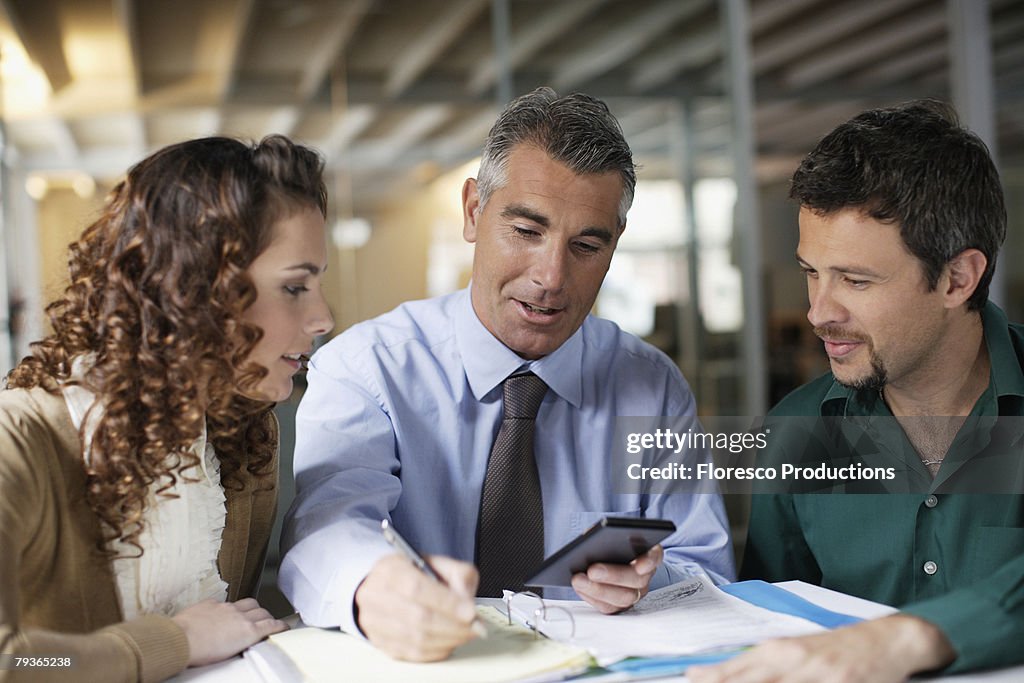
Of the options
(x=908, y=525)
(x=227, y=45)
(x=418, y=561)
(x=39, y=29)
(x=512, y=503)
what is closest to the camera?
(x=418, y=561)

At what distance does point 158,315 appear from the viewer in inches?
44.0

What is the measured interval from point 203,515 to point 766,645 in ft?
2.36

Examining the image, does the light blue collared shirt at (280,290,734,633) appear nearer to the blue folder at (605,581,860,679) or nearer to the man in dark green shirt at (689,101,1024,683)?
the blue folder at (605,581,860,679)

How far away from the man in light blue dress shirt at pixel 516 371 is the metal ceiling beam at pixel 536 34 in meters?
2.73

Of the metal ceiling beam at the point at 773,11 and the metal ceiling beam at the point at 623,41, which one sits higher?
the metal ceiling beam at the point at 773,11

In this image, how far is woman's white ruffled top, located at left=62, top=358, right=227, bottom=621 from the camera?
1.14 meters

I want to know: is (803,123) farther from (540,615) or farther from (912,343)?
(540,615)

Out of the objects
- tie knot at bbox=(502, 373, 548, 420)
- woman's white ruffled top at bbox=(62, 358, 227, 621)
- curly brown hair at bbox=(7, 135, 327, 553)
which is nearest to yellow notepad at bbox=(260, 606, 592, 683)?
woman's white ruffled top at bbox=(62, 358, 227, 621)

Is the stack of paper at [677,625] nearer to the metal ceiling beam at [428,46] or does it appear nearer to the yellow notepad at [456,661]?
the yellow notepad at [456,661]

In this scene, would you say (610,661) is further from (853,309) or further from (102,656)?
(853,309)

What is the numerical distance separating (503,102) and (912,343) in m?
3.14

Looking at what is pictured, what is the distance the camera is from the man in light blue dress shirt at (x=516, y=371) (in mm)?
1591

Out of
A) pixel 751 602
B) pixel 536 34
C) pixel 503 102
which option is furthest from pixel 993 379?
pixel 536 34

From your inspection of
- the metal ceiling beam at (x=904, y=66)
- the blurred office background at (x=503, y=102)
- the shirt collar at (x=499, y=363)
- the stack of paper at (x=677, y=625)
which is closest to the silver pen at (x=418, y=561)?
the stack of paper at (x=677, y=625)
